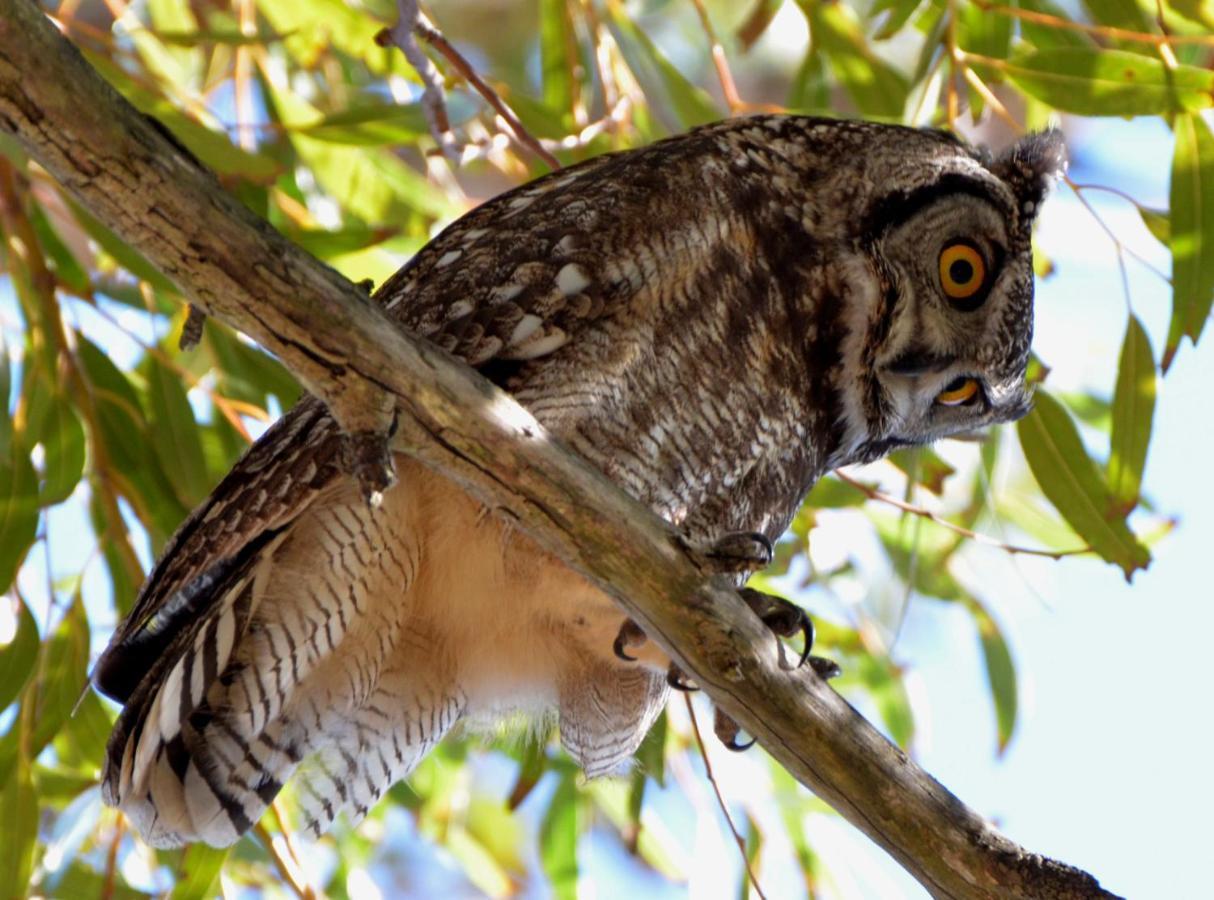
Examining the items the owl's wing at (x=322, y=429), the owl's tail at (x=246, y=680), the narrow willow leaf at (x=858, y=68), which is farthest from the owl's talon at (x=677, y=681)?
the narrow willow leaf at (x=858, y=68)

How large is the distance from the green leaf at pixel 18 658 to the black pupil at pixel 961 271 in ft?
5.45

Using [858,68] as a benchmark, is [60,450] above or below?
below

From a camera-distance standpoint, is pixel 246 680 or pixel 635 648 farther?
pixel 635 648

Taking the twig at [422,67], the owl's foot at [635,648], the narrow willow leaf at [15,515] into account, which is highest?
the twig at [422,67]

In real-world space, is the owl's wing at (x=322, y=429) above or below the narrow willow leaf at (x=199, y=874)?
above

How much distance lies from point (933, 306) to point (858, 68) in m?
0.93


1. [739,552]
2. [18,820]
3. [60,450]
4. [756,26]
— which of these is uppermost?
[756,26]

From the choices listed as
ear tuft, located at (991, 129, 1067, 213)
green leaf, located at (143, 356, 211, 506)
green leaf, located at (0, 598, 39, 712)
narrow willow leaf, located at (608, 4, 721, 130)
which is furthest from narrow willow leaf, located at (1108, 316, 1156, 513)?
green leaf, located at (0, 598, 39, 712)

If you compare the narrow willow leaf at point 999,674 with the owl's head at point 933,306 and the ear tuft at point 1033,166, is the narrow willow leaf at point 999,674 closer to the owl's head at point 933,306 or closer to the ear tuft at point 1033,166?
the owl's head at point 933,306

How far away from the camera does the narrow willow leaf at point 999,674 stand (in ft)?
10.3

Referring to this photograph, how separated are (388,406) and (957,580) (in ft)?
7.13

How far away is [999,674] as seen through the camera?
322cm

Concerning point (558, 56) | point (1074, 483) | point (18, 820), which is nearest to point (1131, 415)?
point (1074, 483)

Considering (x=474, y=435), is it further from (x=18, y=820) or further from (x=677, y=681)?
(x=18, y=820)
